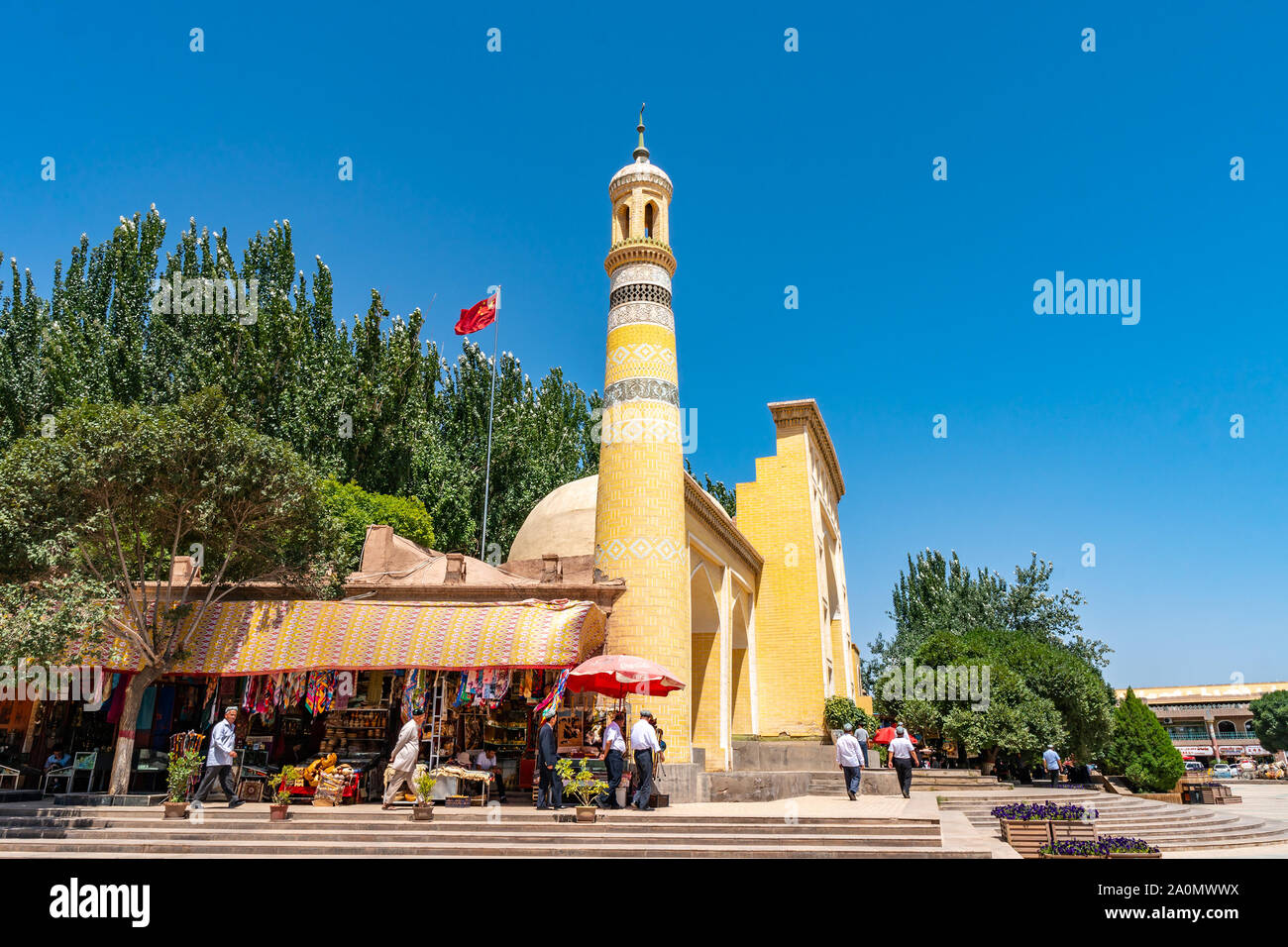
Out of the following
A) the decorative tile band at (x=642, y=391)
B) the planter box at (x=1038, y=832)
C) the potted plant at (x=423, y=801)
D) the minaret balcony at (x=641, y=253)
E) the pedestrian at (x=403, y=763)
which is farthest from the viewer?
the minaret balcony at (x=641, y=253)

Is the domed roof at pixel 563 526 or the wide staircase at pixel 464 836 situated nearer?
the wide staircase at pixel 464 836

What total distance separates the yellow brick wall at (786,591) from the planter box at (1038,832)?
13.3 m

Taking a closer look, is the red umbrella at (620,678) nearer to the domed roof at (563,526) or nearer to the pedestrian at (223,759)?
the pedestrian at (223,759)

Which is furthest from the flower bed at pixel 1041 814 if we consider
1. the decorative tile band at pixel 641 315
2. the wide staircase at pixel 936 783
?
the decorative tile band at pixel 641 315

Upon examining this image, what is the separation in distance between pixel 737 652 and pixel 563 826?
1610cm

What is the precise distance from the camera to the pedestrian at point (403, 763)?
36.2 ft

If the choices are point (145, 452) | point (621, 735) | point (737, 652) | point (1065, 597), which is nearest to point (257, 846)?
point (621, 735)

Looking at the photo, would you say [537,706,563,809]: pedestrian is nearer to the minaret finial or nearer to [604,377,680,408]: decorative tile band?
[604,377,680,408]: decorative tile band

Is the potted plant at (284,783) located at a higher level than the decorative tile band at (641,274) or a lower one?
lower

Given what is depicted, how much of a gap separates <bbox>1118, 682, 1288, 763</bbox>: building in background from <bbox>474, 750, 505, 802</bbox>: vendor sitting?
62130 millimetres

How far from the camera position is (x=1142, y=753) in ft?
90.7

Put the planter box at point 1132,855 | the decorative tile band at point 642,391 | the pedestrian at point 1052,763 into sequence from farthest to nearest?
the pedestrian at point 1052,763
the decorative tile band at point 642,391
the planter box at point 1132,855

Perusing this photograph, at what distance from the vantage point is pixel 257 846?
880 centimetres

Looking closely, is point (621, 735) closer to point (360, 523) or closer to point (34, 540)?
point (34, 540)
